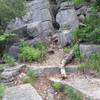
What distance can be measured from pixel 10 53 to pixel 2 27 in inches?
64.9

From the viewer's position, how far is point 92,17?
39.1 feet

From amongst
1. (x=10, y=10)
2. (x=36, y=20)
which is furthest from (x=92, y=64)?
(x=36, y=20)

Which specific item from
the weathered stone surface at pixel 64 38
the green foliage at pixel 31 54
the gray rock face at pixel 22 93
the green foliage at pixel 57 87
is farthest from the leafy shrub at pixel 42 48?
the green foliage at pixel 57 87

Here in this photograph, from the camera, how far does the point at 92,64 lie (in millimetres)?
9828

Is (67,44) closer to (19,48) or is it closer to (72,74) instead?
(19,48)

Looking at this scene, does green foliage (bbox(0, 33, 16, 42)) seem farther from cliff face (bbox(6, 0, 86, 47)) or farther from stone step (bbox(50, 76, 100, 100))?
stone step (bbox(50, 76, 100, 100))

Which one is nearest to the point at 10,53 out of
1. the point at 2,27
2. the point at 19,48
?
the point at 19,48

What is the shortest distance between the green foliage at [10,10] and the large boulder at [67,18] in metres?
2.45

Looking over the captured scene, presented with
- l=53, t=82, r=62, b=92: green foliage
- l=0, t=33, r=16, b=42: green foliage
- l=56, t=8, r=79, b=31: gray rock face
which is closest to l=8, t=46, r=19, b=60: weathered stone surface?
l=0, t=33, r=16, b=42: green foliage

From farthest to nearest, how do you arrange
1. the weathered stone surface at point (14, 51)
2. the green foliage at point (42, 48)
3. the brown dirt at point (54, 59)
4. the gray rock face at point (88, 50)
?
the weathered stone surface at point (14, 51) < the green foliage at point (42, 48) < the brown dirt at point (54, 59) < the gray rock face at point (88, 50)

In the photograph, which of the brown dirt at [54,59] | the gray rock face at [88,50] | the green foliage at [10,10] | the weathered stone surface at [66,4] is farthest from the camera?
the weathered stone surface at [66,4]

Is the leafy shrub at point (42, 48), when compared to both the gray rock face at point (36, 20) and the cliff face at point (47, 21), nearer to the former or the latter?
the cliff face at point (47, 21)

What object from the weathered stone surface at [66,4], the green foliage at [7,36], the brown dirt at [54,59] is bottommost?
the brown dirt at [54,59]

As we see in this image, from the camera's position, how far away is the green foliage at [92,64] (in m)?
9.69
